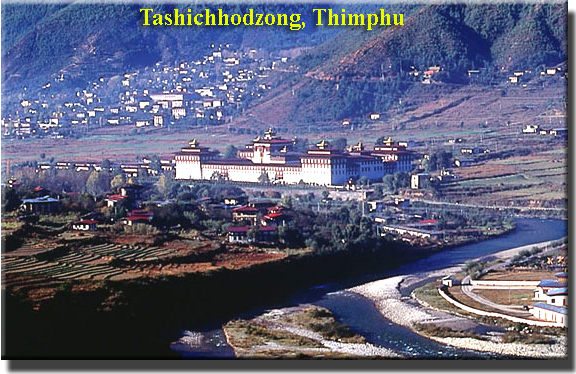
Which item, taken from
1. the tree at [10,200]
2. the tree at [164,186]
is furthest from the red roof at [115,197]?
the tree at [164,186]

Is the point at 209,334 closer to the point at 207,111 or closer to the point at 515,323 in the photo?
the point at 515,323

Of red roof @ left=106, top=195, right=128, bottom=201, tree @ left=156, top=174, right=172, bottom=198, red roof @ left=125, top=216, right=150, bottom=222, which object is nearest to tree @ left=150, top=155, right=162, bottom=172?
tree @ left=156, top=174, right=172, bottom=198

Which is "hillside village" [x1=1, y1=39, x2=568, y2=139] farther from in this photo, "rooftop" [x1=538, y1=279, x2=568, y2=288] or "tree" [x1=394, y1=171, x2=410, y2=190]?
"rooftop" [x1=538, y1=279, x2=568, y2=288]

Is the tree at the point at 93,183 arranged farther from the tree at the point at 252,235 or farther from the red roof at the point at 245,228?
the tree at the point at 252,235

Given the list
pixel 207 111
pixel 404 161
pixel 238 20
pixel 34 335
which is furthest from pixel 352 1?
pixel 207 111

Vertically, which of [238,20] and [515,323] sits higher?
[238,20]
